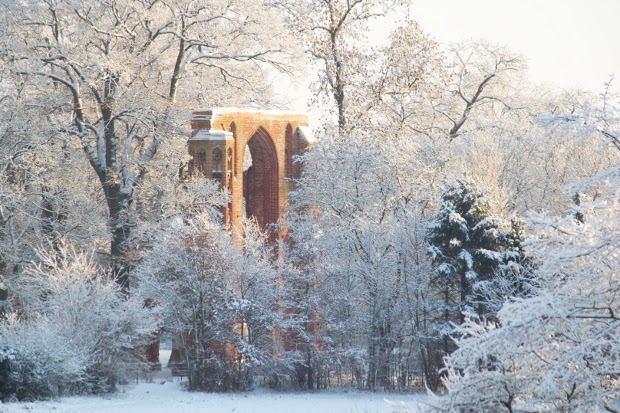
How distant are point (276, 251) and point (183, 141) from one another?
5.44m

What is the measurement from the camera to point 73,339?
90.5 feet

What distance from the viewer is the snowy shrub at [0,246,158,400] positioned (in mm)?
25438

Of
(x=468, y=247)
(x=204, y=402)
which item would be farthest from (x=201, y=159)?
(x=204, y=402)

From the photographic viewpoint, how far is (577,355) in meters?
12.1

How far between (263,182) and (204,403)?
12.2m

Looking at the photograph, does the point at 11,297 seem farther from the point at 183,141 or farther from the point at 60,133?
the point at 183,141

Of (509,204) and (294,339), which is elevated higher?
(509,204)

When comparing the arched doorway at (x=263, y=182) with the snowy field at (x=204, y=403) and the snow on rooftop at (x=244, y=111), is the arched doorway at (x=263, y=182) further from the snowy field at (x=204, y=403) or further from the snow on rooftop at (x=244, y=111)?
the snowy field at (x=204, y=403)

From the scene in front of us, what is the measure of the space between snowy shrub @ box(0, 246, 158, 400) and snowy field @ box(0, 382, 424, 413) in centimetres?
74

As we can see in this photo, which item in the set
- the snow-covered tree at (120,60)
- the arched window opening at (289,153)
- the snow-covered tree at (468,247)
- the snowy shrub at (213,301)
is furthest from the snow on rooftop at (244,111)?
the snow-covered tree at (468,247)

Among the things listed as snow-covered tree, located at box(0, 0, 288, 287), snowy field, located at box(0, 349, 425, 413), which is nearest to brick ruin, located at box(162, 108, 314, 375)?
snow-covered tree, located at box(0, 0, 288, 287)

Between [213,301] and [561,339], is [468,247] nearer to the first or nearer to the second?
[213,301]

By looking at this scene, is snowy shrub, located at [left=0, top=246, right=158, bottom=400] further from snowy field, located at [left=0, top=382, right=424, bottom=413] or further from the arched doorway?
the arched doorway

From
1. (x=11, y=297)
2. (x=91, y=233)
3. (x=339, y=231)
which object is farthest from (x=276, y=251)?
(x=11, y=297)
